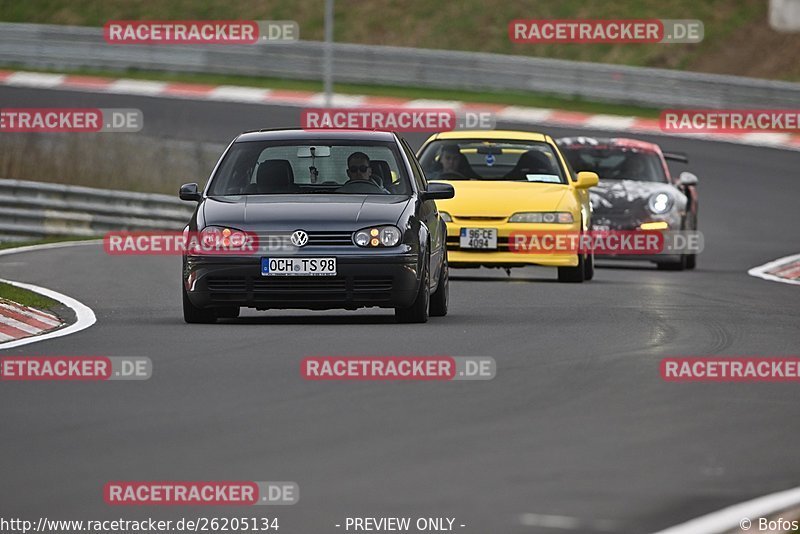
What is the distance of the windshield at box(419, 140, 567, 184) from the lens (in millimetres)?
18125

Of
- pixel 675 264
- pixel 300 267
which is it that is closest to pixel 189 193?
pixel 300 267

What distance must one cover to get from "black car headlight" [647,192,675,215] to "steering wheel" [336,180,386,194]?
759cm

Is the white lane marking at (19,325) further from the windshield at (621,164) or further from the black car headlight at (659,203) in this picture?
the windshield at (621,164)

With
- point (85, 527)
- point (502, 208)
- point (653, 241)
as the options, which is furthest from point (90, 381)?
point (653, 241)

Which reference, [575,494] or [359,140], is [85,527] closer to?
[575,494]

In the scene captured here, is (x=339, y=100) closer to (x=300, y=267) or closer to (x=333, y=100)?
(x=333, y=100)

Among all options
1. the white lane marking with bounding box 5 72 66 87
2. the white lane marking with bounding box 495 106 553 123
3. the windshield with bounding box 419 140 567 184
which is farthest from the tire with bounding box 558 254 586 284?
the white lane marking with bounding box 5 72 66 87

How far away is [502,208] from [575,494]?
1059 cm

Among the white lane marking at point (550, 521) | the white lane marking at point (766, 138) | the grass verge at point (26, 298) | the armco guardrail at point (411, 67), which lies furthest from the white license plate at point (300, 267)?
the armco guardrail at point (411, 67)

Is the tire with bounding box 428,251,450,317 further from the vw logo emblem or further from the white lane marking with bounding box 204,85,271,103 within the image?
the white lane marking with bounding box 204,85,271,103

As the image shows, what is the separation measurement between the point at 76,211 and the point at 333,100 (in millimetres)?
12375

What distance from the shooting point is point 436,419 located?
8.56 metres

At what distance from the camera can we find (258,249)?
12.8 meters

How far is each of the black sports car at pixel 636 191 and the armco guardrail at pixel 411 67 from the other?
1301 centimetres
